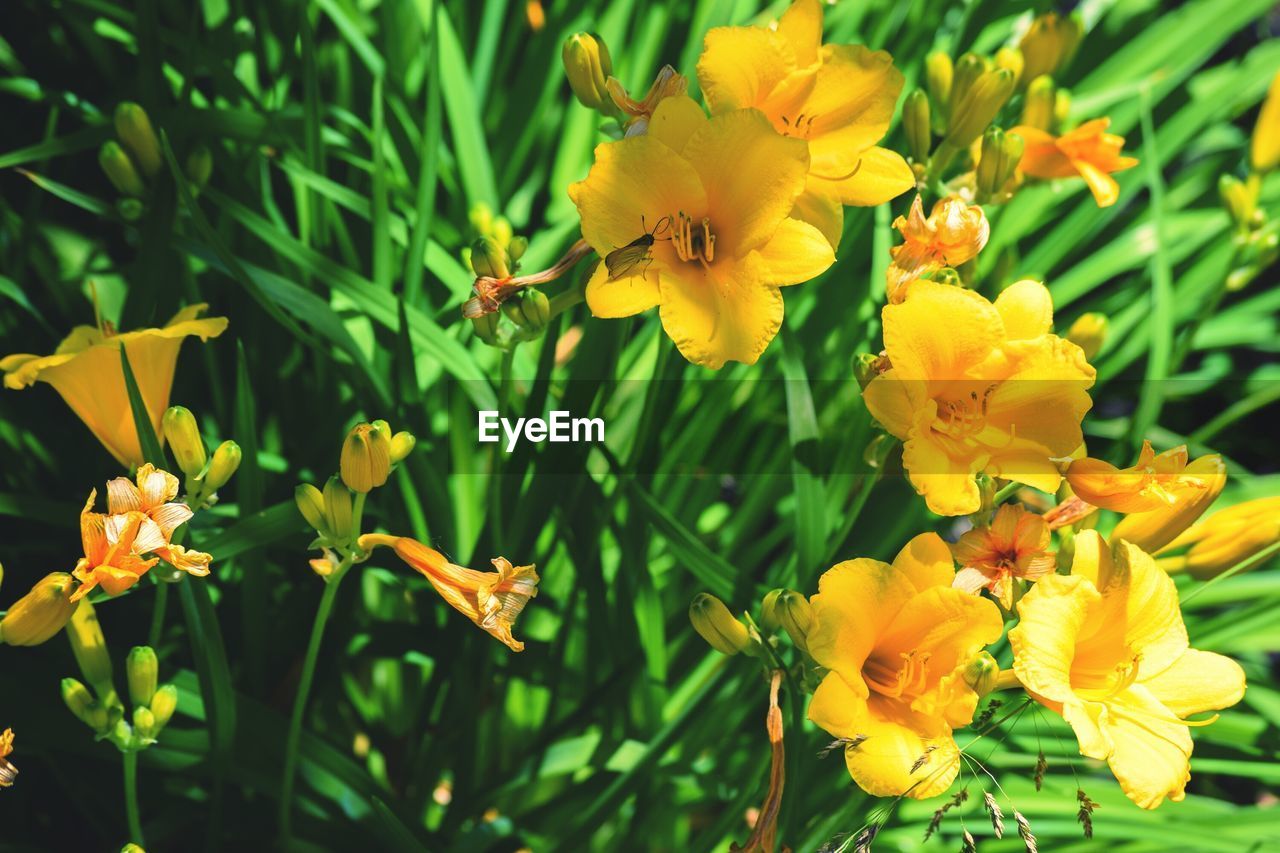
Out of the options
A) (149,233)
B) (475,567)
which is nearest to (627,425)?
(475,567)

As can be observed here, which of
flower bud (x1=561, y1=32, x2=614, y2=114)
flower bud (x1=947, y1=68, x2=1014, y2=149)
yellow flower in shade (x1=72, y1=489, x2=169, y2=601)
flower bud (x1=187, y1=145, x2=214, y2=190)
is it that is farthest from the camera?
flower bud (x1=187, y1=145, x2=214, y2=190)

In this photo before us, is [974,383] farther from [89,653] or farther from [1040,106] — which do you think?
[89,653]

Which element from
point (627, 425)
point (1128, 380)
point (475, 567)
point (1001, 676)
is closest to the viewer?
point (1001, 676)

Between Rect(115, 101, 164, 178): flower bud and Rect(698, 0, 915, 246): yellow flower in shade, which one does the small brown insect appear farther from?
Rect(115, 101, 164, 178): flower bud

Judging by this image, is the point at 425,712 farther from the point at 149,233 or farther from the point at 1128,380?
the point at 1128,380

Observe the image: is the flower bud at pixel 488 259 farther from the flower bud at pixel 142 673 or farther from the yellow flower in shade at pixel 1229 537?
the yellow flower in shade at pixel 1229 537
